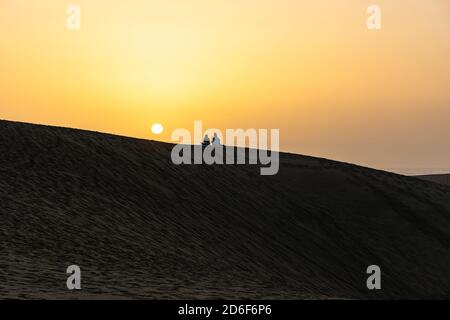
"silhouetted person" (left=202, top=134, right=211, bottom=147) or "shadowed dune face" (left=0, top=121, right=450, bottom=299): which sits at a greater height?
"silhouetted person" (left=202, top=134, right=211, bottom=147)

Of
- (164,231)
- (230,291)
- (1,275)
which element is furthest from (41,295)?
(164,231)

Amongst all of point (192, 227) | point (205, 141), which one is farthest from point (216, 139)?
point (192, 227)

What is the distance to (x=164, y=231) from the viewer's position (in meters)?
25.2

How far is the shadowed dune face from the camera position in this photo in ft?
59.8

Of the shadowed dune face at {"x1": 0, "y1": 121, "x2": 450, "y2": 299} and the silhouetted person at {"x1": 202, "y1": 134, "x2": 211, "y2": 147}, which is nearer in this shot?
the shadowed dune face at {"x1": 0, "y1": 121, "x2": 450, "y2": 299}

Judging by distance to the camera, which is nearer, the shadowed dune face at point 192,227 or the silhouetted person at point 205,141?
the shadowed dune face at point 192,227

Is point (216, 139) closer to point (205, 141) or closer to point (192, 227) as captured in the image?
point (205, 141)

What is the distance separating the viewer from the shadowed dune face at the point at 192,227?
718 inches

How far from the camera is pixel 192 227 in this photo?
27500 millimetres

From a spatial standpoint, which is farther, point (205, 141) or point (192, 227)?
point (205, 141)

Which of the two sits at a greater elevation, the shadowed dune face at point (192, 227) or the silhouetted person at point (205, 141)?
the silhouetted person at point (205, 141)

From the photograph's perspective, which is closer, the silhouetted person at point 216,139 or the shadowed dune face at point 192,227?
the shadowed dune face at point 192,227

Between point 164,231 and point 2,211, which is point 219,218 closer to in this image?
point 164,231
